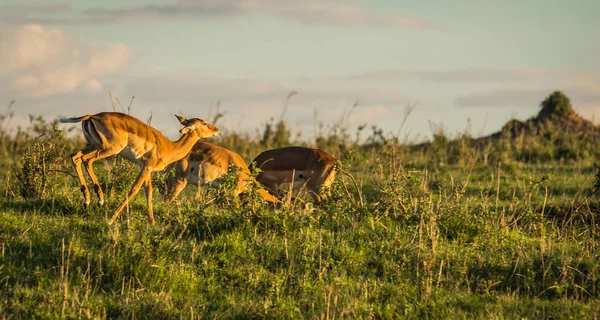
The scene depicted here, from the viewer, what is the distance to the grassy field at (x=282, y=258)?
20.6 feet

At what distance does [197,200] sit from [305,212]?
1381 mm

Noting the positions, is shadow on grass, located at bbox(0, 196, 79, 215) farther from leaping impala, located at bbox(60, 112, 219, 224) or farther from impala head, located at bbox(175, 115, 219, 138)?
impala head, located at bbox(175, 115, 219, 138)

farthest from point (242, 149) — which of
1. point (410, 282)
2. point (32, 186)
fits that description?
point (410, 282)

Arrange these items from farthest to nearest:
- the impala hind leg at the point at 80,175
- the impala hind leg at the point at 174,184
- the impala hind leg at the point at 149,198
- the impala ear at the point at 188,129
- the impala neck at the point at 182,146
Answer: the impala hind leg at the point at 174,184 < the impala ear at the point at 188,129 < the impala neck at the point at 182,146 < the impala hind leg at the point at 149,198 < the impala hind leg at the point at 80,175

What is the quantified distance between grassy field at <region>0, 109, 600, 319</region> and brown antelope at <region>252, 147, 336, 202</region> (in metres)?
1.92

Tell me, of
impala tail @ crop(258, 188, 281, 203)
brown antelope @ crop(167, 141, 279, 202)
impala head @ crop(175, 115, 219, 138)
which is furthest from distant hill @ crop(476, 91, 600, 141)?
impala head @ crop(175, 115, 219, 138)

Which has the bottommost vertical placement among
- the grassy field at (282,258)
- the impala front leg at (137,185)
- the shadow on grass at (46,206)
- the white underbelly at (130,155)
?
the grassy field at (282,258)

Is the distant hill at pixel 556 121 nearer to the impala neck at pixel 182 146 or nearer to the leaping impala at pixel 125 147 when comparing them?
the impala neck at pixel 182 146

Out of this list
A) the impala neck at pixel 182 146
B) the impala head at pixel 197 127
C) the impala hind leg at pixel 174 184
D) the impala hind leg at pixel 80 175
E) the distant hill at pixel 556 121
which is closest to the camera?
the impala hind leg at pixel 80 175

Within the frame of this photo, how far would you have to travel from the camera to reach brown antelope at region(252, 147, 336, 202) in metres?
11.3

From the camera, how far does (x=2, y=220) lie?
7.94 metres

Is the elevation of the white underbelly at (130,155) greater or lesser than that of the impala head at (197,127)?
lesser

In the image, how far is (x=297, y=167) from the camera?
1143cm

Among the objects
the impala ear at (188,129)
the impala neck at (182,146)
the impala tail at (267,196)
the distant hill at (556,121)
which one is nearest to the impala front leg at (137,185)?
the impala neck at (182,146)
